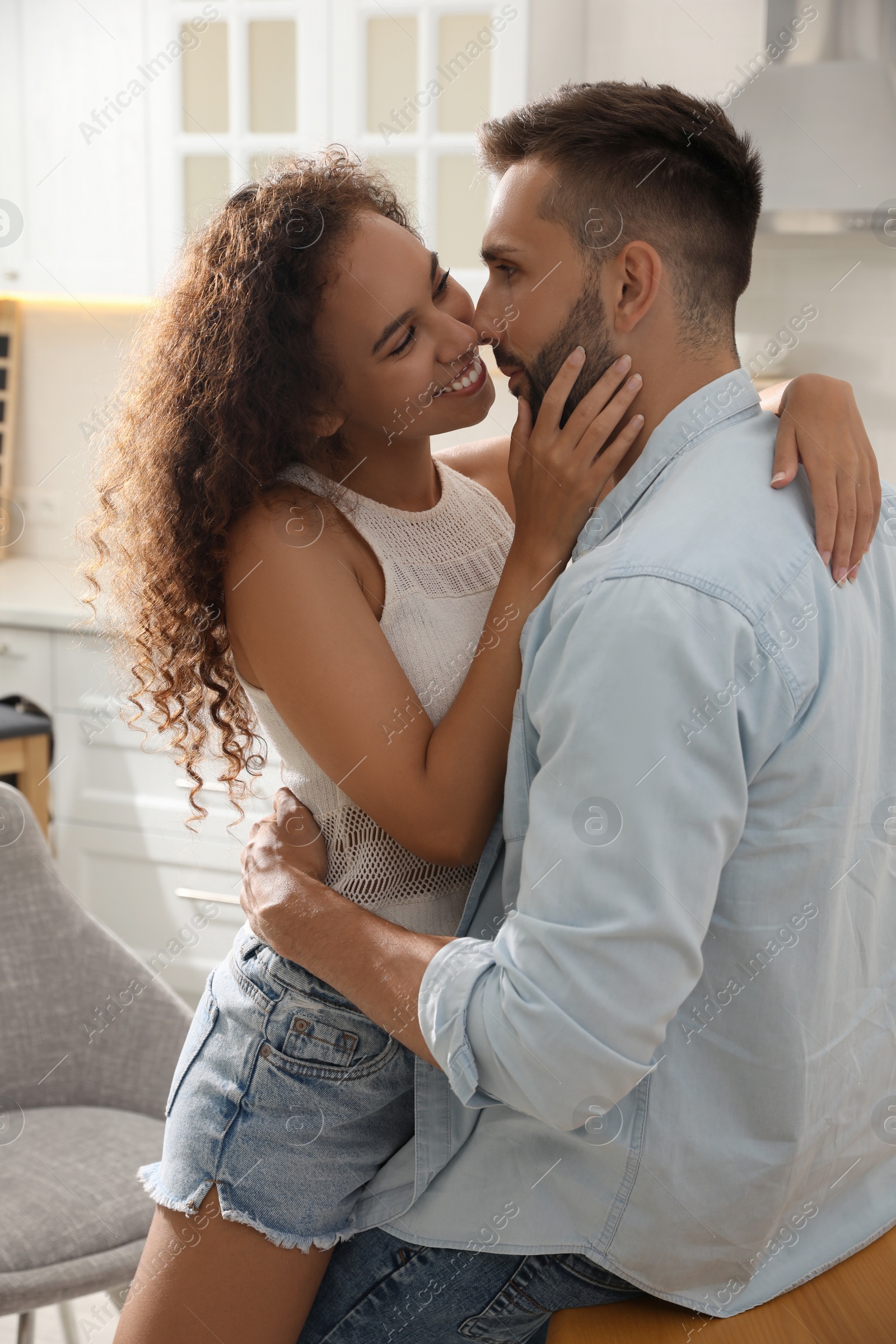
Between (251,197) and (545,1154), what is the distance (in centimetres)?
87

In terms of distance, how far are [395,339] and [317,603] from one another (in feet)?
0.86

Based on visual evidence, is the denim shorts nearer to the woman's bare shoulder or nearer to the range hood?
the woman's bare shoulder

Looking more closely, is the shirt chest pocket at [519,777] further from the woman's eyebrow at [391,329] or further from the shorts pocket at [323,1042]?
the woman's eyebrow at [391,329]

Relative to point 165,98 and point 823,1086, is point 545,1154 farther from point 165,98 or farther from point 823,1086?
point 165,98

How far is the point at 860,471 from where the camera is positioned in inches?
33.1

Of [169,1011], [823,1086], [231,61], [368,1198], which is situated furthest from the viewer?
[231,61]

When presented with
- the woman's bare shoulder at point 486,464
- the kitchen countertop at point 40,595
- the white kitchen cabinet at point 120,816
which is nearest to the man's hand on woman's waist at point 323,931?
the woman's bare shoulder at point 486,464

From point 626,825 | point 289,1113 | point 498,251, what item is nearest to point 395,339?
point 498,251

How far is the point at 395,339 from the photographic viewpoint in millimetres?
1062

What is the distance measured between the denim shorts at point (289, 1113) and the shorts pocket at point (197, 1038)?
2cm

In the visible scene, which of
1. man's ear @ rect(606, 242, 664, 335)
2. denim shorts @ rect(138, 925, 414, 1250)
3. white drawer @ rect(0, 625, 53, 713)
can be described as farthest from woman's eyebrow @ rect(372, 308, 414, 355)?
white drawer @ rect(0, 625, 53, 713)

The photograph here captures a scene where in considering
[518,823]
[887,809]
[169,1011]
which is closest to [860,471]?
[887,809]

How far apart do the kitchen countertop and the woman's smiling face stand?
130cm

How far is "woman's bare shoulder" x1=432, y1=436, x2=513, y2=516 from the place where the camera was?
53.4 inches
